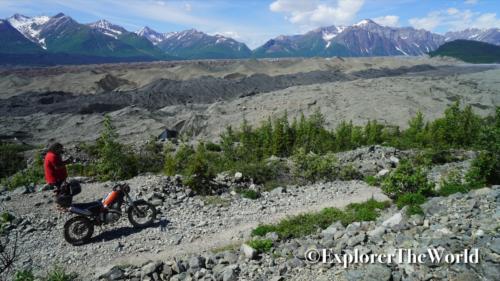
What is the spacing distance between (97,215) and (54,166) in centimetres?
184

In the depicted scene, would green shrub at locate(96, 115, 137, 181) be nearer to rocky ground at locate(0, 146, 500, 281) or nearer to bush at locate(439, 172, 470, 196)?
rocky ground at locate(0, 146, 500, 281)

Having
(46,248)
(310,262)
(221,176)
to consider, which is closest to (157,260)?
(46,248)

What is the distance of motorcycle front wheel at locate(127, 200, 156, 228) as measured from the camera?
35.3 ft

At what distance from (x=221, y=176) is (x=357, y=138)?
39.8 ft

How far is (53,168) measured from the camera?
33.9 ft

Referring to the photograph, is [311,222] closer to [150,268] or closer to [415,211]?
[415,211]

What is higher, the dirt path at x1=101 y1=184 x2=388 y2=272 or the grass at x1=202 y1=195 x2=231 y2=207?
the grass at x1=202 y1=195 x2=231 y2=207

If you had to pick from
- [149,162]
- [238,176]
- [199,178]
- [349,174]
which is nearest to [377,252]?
[199,178]

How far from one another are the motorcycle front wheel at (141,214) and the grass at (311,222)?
10.4ft

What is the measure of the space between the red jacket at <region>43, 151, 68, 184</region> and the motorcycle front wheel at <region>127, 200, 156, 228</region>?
220 cm

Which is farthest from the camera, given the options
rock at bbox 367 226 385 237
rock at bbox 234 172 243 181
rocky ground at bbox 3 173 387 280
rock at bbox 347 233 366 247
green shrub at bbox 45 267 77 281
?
rock at bbox 234 172 243 181

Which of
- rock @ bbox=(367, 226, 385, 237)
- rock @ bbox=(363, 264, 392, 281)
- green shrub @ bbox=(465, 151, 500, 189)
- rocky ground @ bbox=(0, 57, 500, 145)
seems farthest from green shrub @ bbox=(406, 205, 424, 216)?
rocky ground @ bbox=(0, 57, 500, 145)

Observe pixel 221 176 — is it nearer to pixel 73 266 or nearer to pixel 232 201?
pixel 232 201

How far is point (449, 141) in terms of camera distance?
2348 cm
